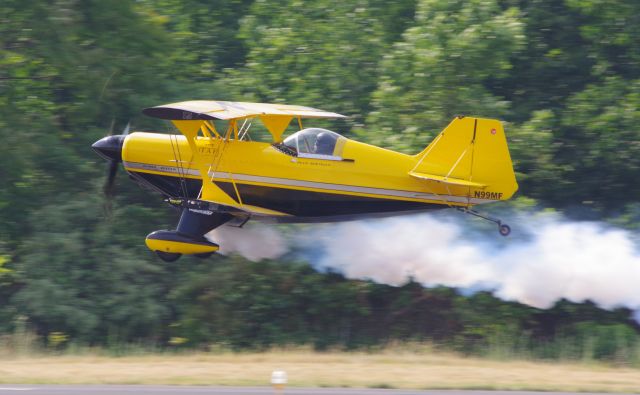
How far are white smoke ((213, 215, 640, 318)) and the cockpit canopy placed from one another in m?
2.32

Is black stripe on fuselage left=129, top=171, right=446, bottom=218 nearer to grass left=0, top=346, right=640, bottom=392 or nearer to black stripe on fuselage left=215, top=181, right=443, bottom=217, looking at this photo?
black stripe on fuselage left=215, top=181, right=443, bottom=217

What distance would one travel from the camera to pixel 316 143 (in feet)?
54.6

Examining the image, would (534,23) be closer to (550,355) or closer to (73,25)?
(550,355)

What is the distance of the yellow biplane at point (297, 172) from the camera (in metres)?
16.2

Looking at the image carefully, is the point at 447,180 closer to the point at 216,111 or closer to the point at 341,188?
the point at 341,188

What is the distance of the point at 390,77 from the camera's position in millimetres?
22750

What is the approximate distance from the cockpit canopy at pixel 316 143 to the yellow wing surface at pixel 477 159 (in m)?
1.41

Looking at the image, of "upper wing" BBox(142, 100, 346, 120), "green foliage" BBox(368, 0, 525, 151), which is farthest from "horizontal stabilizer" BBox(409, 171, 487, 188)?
"green foliage" BBox(368, 0, 525, 151)

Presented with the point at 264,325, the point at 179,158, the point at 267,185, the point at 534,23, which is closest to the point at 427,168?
the point at 267,185

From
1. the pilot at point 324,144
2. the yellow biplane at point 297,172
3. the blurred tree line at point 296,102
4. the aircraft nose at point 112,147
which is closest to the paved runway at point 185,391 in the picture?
the yellow biplane at point 297,172

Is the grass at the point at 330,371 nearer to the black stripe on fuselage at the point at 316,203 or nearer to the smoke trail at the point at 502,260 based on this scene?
the smoke trail at the point at 502,260

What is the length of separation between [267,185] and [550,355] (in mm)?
6911

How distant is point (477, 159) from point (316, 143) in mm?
2715

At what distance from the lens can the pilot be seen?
16594 mm
